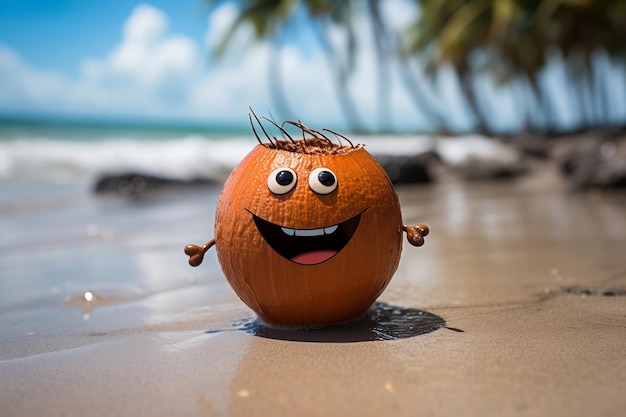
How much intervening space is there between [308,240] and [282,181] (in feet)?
1.28

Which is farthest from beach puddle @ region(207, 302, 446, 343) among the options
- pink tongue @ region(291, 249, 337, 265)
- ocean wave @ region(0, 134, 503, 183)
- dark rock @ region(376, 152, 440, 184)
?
ocean wave @ region(0, 134, 503, 183)

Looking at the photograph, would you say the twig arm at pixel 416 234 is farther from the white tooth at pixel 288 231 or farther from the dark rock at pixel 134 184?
the dark rock at pixel 134 184

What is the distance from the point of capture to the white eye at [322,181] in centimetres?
341

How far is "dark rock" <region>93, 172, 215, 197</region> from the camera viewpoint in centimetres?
1343

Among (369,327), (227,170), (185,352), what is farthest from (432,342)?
(227,170)

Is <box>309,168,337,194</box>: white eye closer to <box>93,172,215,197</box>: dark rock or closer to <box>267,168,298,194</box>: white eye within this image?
<box>267,168,298,194</box>: white eye

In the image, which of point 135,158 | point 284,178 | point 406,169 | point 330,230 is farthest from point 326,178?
point 135,158

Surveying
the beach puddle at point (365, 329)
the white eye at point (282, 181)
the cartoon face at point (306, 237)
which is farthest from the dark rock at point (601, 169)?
the white eye at point (282, 181)

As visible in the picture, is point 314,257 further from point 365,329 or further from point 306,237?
point 365,329

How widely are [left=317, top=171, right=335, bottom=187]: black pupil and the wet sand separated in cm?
77

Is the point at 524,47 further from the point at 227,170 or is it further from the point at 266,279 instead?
the point at 266,279

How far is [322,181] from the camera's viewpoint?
3424 millimetres

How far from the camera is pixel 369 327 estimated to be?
3.70 meters

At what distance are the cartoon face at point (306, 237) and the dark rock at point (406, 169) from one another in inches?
403
